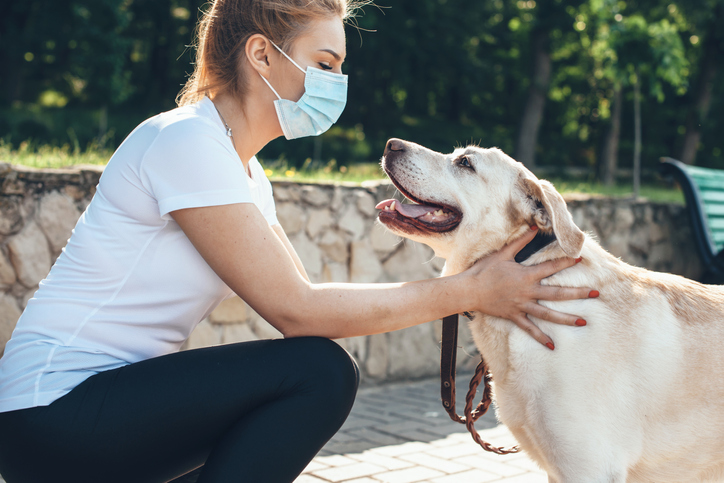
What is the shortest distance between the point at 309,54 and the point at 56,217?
7.95 ft

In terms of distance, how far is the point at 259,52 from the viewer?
206cm

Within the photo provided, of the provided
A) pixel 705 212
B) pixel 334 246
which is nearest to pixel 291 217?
pixel 334 246

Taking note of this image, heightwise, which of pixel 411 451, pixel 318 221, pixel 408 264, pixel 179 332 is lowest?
Answer: pixel 411 451

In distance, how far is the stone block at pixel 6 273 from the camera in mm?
3639

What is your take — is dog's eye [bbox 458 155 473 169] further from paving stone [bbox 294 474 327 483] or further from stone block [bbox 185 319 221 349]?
stone block [bbox 185 319 221 349]

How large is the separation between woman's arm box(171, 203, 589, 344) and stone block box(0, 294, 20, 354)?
98.0 inches

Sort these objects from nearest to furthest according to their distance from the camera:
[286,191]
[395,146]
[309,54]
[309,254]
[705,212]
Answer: [309,54] → [395,146] → [286,191] → [309,254] → [705,212]

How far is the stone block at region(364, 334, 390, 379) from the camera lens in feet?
16.1

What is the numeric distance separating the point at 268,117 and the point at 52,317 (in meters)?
0.95

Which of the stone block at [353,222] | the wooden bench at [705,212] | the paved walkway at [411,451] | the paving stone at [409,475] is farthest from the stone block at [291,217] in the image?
the wooden bench at [705,212]

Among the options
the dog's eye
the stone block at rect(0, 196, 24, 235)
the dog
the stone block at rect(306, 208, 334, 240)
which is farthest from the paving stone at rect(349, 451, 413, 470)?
the stone block at rect(0, 196, 24, 235)

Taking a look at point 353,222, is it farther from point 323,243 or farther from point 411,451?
point 411,451

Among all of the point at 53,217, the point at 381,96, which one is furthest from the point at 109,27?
the point at 53,217

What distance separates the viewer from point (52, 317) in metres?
1.75
